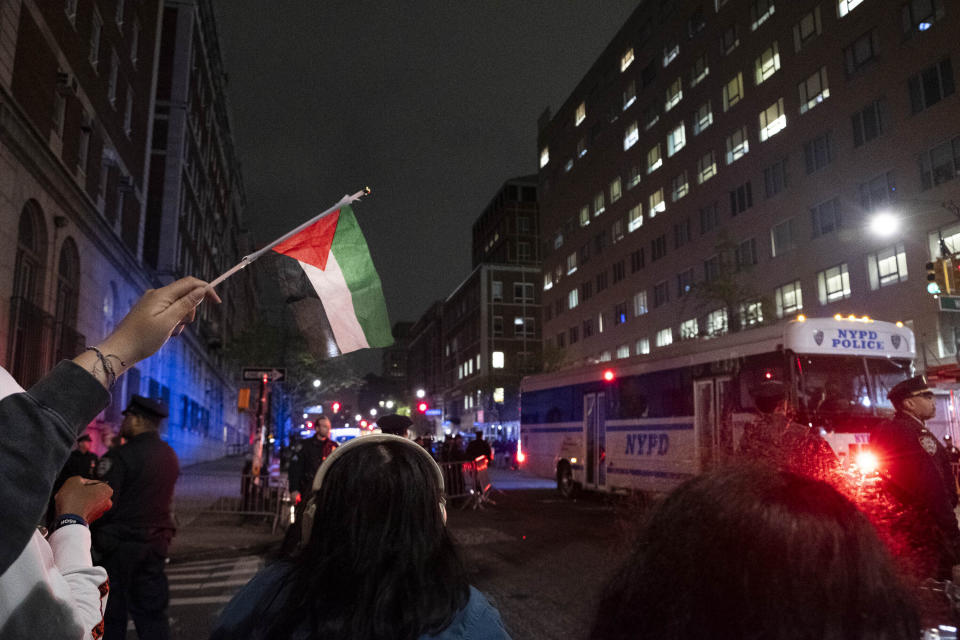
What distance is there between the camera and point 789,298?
1308 inches

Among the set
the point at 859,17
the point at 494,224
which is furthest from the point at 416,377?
the point at 859,17

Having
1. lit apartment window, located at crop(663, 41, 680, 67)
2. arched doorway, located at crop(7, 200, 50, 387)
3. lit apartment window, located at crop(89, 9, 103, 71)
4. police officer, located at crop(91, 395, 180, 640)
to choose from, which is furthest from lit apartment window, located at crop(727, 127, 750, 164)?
police officer, located at crop(91, 395, 180, 640)

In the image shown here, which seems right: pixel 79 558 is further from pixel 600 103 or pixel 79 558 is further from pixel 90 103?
pixel 600 103

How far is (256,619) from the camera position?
1960 millimetres

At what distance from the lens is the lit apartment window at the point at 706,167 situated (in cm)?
4066

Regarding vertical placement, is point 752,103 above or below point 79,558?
above

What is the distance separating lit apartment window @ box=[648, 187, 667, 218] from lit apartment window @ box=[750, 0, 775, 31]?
11.9 metres

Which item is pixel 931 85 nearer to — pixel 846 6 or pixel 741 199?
pixel 846 6

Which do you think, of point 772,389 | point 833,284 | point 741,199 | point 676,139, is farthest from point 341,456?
point 676,139

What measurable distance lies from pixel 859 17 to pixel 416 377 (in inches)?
4133

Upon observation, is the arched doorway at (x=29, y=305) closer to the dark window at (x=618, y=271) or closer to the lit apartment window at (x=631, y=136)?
the dark window at (x=618, y=271)

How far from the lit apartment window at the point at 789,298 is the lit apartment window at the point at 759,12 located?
13.7 metres

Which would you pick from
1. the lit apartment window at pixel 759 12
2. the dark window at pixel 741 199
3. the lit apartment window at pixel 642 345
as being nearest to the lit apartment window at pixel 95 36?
the dark window at pixel 741 199

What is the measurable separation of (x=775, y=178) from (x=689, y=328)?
906 centimetres
